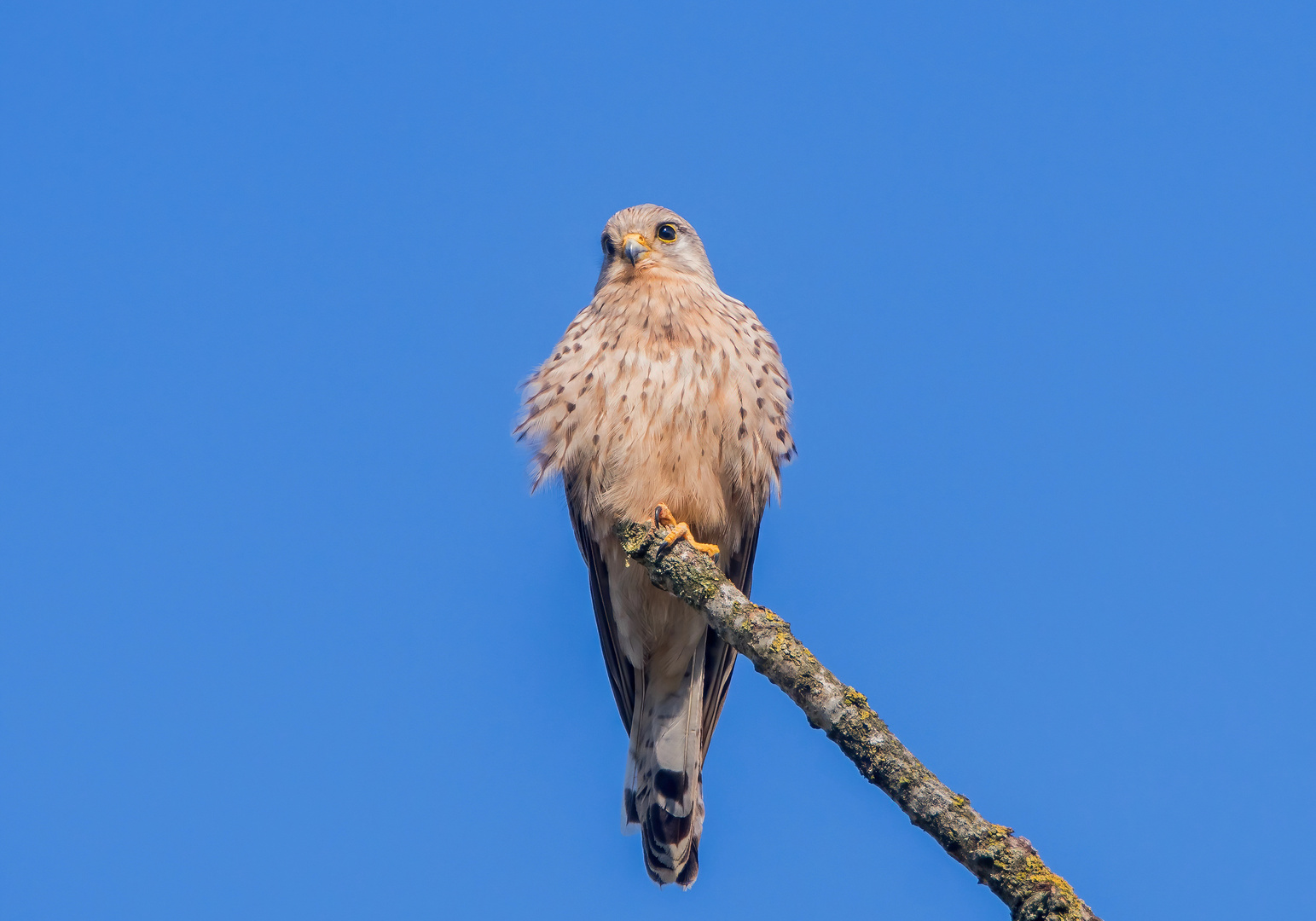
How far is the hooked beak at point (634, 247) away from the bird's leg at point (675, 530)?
1443 millimetres

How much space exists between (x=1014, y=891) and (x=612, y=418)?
2526 mm

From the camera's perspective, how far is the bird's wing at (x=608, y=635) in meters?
5.15

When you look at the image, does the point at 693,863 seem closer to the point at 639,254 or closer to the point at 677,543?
the point at 677,543

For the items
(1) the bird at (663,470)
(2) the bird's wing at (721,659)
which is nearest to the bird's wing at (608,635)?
(1) the bird at (663,470)

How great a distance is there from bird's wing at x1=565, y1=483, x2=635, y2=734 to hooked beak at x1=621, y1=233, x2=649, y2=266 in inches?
51.9

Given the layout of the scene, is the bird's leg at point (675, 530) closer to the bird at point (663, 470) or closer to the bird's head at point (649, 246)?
the bird at point (663, 470)

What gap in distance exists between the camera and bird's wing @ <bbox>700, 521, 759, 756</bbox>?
5.10m

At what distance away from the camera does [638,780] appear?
4.79 m

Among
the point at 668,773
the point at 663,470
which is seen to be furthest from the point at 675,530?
the point at 668,773

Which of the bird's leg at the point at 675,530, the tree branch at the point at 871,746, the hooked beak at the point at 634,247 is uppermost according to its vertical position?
the hooked beak at the point at 634,247

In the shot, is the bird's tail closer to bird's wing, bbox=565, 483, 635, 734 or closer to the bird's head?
bird's wing, bbox=565, 483, 635, 734

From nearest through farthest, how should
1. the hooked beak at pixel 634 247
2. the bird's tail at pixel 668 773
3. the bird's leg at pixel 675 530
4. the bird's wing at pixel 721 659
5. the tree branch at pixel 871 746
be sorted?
the tree branch at pixel 871 746 < the bird's leg at pixel 675 530 < the bird's tail at pixel 668 773 < the bird's wing at pixel 721 659 < the hooked beak at pixel 634 247

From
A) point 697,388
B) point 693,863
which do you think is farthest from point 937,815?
point 697,388

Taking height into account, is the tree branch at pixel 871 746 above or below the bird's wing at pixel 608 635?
below
